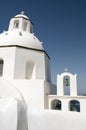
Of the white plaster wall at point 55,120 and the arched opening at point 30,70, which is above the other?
the arched opening at point 30,70

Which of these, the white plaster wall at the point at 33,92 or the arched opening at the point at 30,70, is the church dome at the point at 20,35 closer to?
the arched opening at the point at 30,70

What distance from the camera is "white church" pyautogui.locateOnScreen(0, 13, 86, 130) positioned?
7.88 meters

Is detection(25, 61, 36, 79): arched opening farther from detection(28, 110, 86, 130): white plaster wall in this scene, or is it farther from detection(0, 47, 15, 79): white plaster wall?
detection(28, 110, 86, 130): white plaster wall

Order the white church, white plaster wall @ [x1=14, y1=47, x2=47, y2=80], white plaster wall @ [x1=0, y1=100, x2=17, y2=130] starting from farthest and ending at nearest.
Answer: white plaster wall @ [x1=14, y1=47, x2=47, y2=80], the white church, white plaster wall @ [x1=0, y1=100, x2=17, y2=130]

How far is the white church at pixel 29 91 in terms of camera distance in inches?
310

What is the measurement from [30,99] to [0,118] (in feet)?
13.9

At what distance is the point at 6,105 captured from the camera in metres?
7.74

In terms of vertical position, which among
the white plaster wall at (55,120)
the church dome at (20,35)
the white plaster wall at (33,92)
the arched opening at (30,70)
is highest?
the church dome at (20,35)

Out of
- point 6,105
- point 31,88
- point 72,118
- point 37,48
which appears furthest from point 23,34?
point 72,118

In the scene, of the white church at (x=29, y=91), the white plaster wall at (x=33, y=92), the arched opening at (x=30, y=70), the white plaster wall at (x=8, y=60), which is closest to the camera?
the white church at (x=29, y=91)

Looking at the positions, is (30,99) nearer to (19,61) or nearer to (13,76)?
(13,76)

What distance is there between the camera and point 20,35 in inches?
581

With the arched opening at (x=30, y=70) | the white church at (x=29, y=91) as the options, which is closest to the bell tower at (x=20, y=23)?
the white church at (x=29, y=91)

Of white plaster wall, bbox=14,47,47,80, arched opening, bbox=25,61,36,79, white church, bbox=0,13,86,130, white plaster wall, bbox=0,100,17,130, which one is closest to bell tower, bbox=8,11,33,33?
white church, bbox=0,13,86,130
